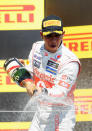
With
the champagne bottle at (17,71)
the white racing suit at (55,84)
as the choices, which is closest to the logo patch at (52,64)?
the white racing suit at (55,84)

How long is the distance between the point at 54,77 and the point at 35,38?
811 mm

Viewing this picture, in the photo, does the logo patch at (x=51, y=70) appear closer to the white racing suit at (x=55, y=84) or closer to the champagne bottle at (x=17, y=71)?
the white racing suit at (x=55, y=84)

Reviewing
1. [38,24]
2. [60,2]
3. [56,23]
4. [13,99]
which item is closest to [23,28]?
[38,24]

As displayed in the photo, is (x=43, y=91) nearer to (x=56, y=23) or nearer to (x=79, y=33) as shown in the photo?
(x=56, y=23)

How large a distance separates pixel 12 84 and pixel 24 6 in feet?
1.89

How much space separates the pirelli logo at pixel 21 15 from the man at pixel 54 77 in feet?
2.32

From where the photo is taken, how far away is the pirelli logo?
2635 millimetres

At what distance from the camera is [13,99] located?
2625mm

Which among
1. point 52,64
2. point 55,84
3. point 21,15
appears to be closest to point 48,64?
point 52,64

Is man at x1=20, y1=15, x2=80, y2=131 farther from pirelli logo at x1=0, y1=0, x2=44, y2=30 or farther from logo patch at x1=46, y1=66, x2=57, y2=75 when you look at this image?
pirelli logo at x1=0, y1=0, x2=44, y2=30

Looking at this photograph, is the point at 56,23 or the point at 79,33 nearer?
the point at 56,23

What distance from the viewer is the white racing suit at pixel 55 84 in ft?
5.87

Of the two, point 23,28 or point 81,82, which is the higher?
point 23,28

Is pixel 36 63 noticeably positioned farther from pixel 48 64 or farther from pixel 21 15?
pixel 21 15
